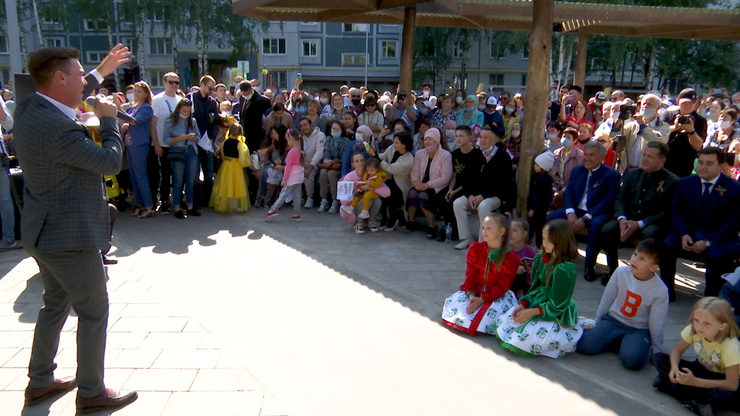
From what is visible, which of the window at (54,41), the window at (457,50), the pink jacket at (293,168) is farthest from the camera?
the window at (54,41)


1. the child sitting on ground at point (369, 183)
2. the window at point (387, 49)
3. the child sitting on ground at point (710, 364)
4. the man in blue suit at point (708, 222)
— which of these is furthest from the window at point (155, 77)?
the child sitting on ground at point (710, 364)

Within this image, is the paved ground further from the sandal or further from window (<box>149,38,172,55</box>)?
window (<box>149,38,172,55</box>)

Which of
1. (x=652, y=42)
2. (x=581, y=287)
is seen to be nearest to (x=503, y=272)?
(x=581, y=287)

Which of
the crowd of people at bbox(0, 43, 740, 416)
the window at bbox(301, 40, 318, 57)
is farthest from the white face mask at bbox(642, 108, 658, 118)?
the window at bbox(301, 40, 318, 57)

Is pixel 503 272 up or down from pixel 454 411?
up

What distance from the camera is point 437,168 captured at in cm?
775

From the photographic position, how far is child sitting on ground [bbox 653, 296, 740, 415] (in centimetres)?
347

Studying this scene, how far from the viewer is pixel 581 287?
5914mm

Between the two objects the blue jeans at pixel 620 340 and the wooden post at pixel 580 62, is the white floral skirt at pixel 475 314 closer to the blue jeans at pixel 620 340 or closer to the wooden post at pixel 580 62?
the blue jeans at pixel 620 340

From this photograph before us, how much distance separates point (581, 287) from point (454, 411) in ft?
9.80

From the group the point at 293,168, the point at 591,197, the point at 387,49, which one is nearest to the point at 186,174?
the point at 293,168

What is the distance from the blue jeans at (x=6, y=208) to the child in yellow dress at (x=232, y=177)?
113 inches

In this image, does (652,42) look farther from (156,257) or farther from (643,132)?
(156,257)

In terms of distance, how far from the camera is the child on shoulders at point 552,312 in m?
4.27
